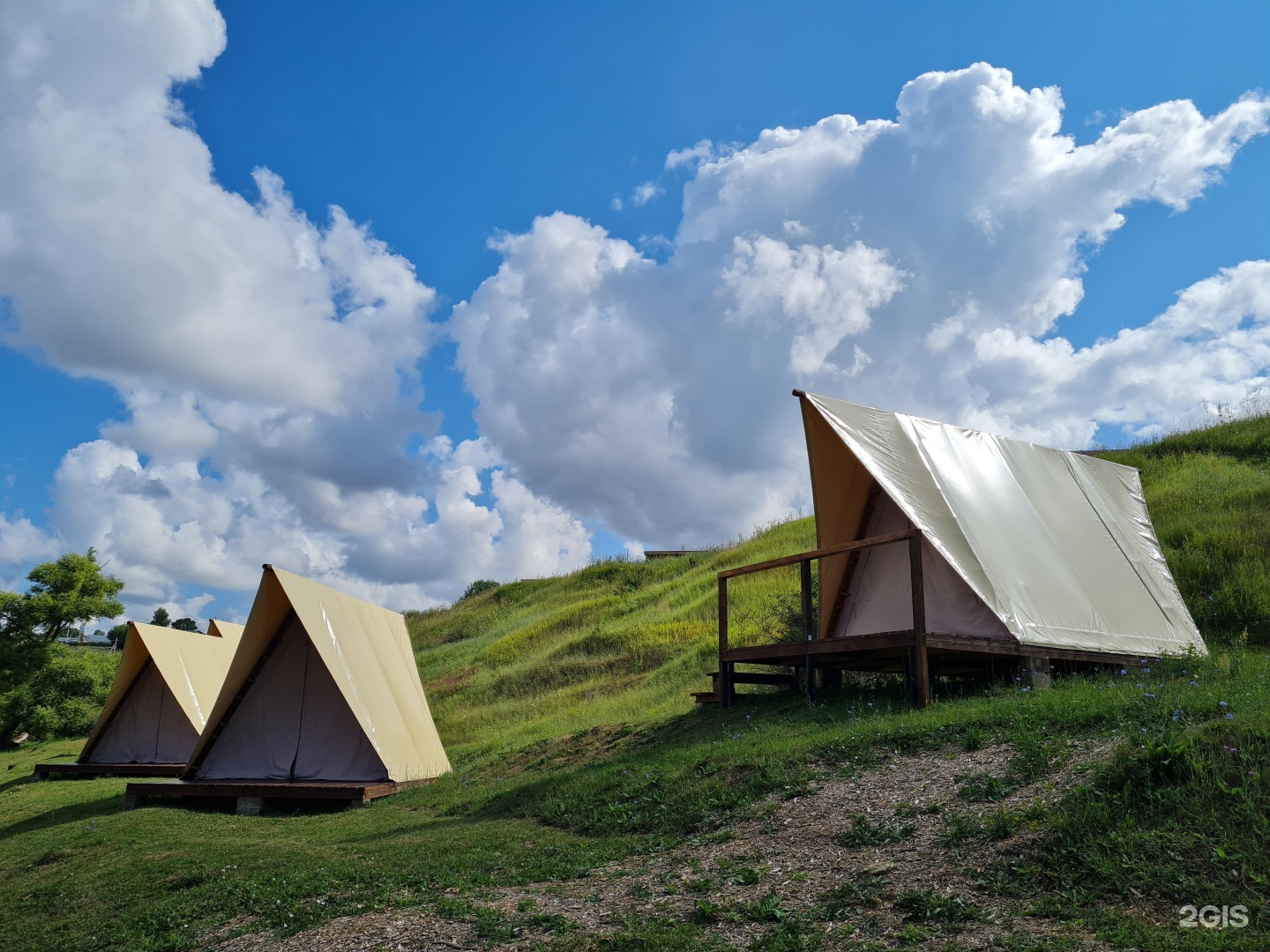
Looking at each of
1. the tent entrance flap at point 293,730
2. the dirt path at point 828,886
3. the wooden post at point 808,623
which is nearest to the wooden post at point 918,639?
the wooden post at point 808,623

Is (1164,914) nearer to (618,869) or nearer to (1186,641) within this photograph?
(618,869)

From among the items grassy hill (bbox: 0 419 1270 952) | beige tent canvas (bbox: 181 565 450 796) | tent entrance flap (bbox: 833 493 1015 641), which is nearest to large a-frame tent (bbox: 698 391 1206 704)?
tent entrance flap (bbox: 833 493 1015 641)

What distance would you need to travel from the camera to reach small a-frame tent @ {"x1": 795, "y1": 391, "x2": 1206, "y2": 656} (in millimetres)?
9797

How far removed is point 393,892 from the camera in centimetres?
543

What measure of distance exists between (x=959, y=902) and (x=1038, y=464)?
948 centimetres

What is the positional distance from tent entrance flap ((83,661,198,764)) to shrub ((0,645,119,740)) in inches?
340

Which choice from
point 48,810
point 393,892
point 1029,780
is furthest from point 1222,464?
point 48,810

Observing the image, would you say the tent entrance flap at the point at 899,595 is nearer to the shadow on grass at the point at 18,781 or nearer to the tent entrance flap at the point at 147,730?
the tent entrance flap at the point at 147,730

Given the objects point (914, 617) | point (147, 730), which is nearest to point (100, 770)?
point (147, 730)

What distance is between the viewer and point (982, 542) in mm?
10031

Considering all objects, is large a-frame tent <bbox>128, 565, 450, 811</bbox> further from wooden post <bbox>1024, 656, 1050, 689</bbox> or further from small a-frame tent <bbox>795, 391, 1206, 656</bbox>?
wooden post <bbox>1024, 656, 1050, 689</bbox>

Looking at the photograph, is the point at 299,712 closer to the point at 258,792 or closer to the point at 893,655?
the point at 258,792

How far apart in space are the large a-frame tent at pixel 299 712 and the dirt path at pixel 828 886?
6.93 metres

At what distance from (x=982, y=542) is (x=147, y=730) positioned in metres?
15.7
